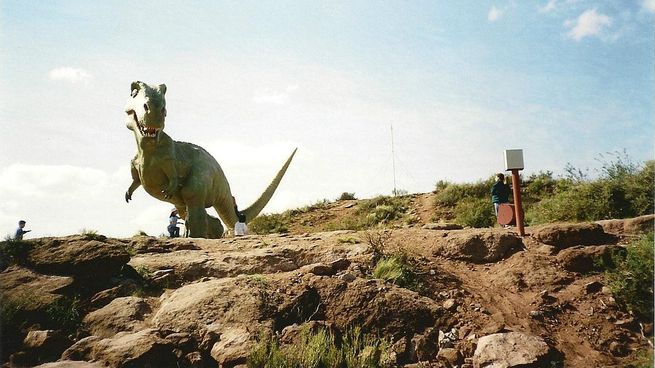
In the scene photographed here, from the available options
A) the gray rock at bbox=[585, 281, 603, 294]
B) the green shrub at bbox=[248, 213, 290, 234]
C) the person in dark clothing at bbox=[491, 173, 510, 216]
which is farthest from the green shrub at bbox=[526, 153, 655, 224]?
the green shrub at bbox=[248, 213, 290, 234]

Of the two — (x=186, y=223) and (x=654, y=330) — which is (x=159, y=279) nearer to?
(x=186, y=223)

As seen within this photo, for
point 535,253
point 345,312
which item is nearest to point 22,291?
point 345,312

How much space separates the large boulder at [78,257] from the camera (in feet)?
23.6

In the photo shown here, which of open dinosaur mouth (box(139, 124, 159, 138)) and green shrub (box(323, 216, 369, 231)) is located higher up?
open dinosaur mouth (box(139, 124, 159, 138))

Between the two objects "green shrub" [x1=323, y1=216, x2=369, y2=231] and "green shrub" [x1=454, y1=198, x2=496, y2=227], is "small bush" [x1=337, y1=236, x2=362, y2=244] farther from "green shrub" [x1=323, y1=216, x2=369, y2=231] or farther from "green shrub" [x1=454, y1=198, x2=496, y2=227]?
"green shrub" [x1=323, y1=216, x2=369, y2=231]

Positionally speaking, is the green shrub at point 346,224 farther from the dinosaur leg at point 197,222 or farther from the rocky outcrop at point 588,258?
the rocky outcrop at point 588,258

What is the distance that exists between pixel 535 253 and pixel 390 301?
99.4 inches

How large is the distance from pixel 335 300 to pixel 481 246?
263 centimetres

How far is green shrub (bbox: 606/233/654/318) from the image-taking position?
600cm

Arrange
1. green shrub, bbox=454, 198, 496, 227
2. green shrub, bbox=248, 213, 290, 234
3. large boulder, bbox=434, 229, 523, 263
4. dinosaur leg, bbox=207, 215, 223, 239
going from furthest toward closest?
green shrub, bbox=248, 213, 290, 234 < green shrub, bbox=454, 198, 496, 227 < dinosaur leg, bbox=207, 215, 223, 239 < large boulder, bbox=434, 229, 523, 263

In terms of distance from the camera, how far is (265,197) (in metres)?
16.2

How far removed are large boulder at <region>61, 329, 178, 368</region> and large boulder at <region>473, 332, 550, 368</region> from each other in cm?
306

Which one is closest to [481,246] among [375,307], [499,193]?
[375,307]

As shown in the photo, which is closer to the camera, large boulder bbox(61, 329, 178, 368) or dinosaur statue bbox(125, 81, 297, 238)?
large boulder bbox(61, 329, 178, 368)
